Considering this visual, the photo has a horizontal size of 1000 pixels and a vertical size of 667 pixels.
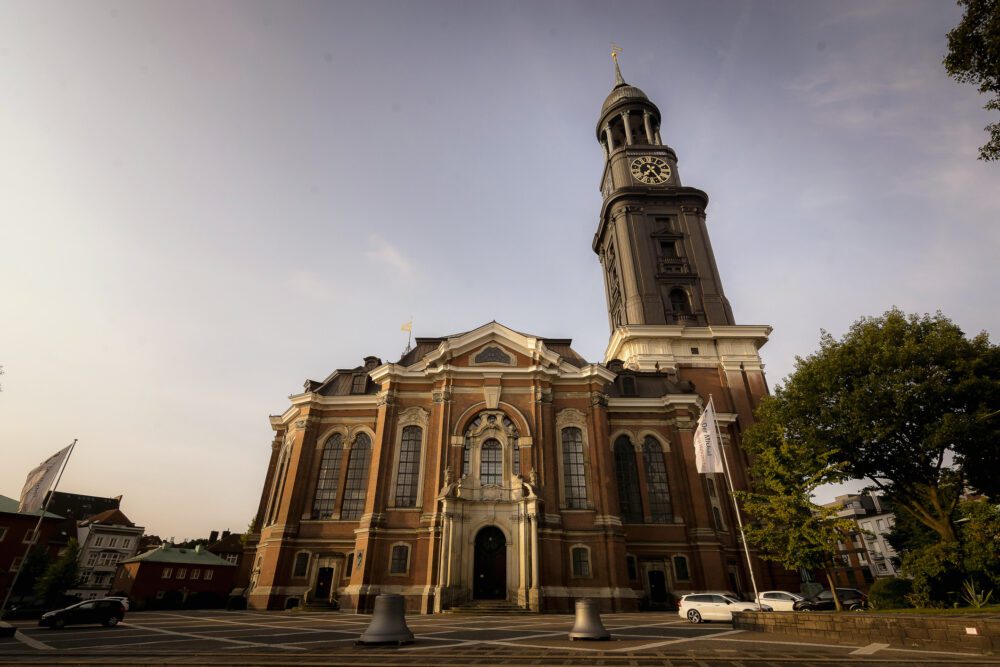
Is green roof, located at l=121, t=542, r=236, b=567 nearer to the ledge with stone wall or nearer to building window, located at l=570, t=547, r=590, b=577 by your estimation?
building window, located at l=570, t=547, r=590, b=577

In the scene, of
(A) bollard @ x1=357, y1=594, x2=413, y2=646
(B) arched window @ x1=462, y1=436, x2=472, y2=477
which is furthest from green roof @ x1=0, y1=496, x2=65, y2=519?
(A) bollard @ x1=357, y1=594, x2=413, y2=646

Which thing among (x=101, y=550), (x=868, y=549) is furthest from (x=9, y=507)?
(x=868, y=549)

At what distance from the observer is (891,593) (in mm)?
19875

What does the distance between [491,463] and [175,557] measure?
44.3 meters

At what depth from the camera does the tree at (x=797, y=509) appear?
2138 centimetres

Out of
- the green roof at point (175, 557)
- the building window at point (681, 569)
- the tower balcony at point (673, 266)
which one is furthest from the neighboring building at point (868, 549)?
the green roof at point (175, 557)

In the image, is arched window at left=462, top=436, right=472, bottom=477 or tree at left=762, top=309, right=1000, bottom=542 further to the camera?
arched window at left=462, top=436, right=472, bottom=477

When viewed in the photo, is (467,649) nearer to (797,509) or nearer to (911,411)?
(797,509)

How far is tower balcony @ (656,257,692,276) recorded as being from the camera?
157ft

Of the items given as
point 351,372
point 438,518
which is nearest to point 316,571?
point 438,518

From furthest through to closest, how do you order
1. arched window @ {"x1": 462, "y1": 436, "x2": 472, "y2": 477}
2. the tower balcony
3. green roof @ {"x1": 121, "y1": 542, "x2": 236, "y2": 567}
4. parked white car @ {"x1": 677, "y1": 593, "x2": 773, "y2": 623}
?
green roof @ {"x1": 121, "y1": 542, "x2": 236, "y2": 567} → the tower balcony → arched window @ {"x1": 462, "y1": 436, "x2": 472, "y2": 477} → parked white car @ {"x1": 677, "y1": 593, "x2": 773, "y2": 623}

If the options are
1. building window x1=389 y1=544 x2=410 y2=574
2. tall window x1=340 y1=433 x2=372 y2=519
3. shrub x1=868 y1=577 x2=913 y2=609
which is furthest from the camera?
tall window x1=340 y1=433 x2=372 y2=519

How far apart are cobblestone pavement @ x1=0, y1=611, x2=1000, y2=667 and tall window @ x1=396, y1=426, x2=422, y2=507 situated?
482 inches

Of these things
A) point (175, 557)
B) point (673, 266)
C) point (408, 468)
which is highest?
point (673, 266)
